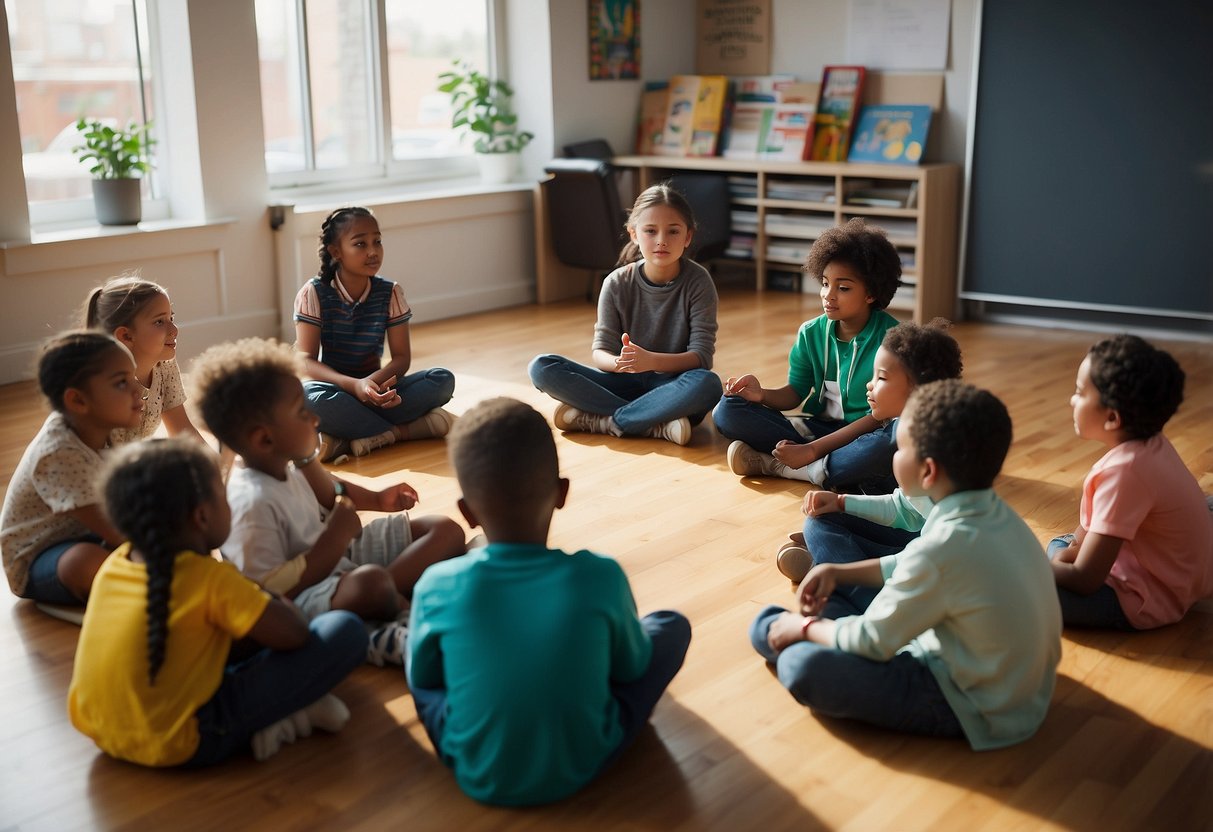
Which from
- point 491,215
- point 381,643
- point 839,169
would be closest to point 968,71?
point 839,169

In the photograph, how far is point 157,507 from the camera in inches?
67.8

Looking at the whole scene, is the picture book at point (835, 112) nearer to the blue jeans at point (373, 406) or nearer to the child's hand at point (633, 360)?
the child's hand at point (633, 360)

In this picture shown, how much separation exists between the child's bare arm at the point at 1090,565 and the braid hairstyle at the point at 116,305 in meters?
1.92

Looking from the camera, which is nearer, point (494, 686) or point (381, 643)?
point (494, 686)

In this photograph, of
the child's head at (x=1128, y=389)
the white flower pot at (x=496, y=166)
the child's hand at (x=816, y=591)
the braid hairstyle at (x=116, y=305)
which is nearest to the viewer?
the child's hand at (x=816, y=591)

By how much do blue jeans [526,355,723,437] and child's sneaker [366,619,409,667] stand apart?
5.13ft

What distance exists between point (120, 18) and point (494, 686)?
4.04 m

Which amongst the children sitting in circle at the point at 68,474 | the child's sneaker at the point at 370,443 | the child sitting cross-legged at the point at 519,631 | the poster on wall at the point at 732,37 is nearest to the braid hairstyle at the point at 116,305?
the children sitting in circle at the point at 68,474

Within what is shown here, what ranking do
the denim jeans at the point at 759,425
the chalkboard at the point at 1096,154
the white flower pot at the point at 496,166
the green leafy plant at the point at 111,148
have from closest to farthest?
the denim jeans at the point at 759,425, the green leafy plant at the point at 111,148, the chalkboard at the point at 1096,154, the white flower pot at the point at 496,166

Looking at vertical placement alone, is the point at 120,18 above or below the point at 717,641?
above

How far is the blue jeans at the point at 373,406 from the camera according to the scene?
11.4ft

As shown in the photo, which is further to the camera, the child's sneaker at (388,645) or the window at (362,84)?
the window at (362,84)

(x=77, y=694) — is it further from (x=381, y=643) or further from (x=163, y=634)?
(x=381, y=643)

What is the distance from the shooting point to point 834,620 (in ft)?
7.06
